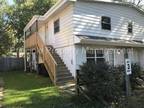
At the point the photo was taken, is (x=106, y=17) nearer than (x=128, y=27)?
Yes

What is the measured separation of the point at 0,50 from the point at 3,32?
2535 millimetres

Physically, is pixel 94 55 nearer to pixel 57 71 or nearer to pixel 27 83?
pixel 57 71

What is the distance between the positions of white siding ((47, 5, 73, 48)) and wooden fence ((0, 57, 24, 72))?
10751 millimetres

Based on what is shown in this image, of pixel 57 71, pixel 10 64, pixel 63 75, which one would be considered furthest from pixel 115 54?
pixel 10 64

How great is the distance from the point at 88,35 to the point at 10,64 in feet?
52.3

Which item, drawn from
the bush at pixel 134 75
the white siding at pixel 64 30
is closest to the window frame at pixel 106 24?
the white siding at pixel 64 30

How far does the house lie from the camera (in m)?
17.2

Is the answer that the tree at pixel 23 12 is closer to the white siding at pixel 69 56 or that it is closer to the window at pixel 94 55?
the white siding at pixel 69 56

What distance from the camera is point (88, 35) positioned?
1792 cm

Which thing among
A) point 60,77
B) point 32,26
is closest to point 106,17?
point 60,77

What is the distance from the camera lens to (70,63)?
58.1 ft

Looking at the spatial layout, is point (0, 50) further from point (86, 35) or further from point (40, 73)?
point (86, 35)

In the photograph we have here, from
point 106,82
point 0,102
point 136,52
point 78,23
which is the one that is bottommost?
point 0,102

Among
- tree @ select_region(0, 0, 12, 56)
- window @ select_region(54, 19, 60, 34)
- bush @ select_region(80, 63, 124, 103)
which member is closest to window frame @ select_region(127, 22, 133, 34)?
window @ select_region(54, 19, 60, 34)
